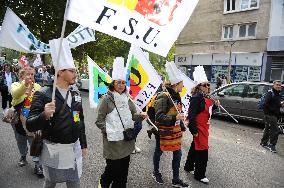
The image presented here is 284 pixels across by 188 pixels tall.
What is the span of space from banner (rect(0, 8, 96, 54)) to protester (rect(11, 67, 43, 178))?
180 centimetres

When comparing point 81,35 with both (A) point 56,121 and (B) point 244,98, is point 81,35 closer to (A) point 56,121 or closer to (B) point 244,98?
(A) point 56,121

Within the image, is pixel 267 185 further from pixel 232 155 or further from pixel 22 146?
pixel 22 146

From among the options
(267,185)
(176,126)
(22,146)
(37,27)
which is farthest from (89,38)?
(37,27)

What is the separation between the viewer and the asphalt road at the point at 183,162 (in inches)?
207

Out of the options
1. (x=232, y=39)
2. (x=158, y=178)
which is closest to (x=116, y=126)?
(x=158, y=178)

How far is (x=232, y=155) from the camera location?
725 centimetres

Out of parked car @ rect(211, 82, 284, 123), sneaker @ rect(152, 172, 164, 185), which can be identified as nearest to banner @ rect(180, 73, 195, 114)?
sneaker @ rect(152, 172, 164, 185)

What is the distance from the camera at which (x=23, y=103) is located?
5156 millimetres

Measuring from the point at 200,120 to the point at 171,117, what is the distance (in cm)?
71

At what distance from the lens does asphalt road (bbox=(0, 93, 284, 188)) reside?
525 cm

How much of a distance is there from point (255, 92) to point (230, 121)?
4.93 feet

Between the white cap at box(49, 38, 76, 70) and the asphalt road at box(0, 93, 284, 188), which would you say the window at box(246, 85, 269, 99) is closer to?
the asphalt road at box(0, 93, 284, 188)

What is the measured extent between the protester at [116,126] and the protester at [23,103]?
1219 mm

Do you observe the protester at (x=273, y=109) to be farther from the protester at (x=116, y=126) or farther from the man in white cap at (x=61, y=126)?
the man in white cap at (x=61, y=126)
